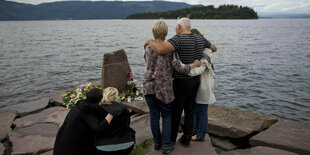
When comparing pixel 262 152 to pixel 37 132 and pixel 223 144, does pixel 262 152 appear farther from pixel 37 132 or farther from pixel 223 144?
pixel 37 132

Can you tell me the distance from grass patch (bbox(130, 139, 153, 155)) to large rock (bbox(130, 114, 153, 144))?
18cm

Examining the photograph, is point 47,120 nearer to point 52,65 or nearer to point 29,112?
point 29,112

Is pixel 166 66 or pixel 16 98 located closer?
pixel 166 66

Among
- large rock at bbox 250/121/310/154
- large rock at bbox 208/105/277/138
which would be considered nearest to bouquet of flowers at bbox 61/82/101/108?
large rock at bbox 208/105/277/138

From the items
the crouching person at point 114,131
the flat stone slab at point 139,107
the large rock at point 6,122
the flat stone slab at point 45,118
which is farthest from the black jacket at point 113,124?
the large rock at point 6,122

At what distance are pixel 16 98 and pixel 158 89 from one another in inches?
414

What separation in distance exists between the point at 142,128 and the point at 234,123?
7.99ft

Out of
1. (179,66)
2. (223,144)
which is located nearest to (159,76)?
(179,66)

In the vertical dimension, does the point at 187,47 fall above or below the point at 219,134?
above

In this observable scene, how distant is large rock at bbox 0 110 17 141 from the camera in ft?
21.2

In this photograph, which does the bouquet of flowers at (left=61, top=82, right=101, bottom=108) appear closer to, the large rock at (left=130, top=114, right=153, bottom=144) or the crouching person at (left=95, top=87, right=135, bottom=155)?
the large rock at (left=130, top=114, right=153, bottom=144)

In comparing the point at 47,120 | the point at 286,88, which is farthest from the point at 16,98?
the point at 286,88

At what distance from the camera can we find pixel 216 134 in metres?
6.20

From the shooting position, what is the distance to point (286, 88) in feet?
42.8
